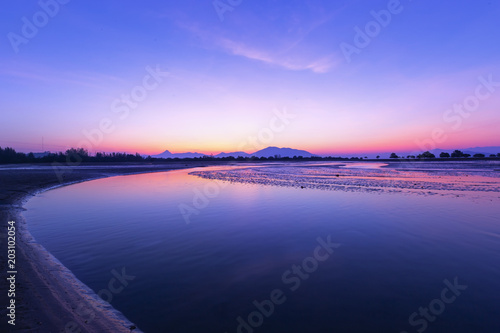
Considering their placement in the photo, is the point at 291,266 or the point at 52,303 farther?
the point at 291,266

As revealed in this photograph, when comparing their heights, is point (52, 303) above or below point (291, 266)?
above

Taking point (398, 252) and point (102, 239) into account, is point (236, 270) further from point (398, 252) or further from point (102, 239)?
point (102, 239)

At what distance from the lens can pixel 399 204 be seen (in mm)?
14344

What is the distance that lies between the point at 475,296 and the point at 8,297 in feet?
30.3

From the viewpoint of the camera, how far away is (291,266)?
670 cm

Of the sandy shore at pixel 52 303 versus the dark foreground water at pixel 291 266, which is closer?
the sandy shore at pixel 52 303

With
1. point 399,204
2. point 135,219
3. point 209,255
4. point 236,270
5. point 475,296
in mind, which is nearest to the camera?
point 475,296

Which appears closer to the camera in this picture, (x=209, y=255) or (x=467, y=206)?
(x=209, y=255)

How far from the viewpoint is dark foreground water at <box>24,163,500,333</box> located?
4.57 metres

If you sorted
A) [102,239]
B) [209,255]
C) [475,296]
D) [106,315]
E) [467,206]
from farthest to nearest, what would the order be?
[467,206]
[102,239]
[209,255]
[475,296]
[106,315]

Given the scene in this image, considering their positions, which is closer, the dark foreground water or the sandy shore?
the sandy shore

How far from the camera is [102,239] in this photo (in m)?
8.92

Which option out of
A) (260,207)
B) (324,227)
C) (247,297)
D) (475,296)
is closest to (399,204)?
(324,227)

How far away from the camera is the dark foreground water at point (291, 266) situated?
15.0 feet
